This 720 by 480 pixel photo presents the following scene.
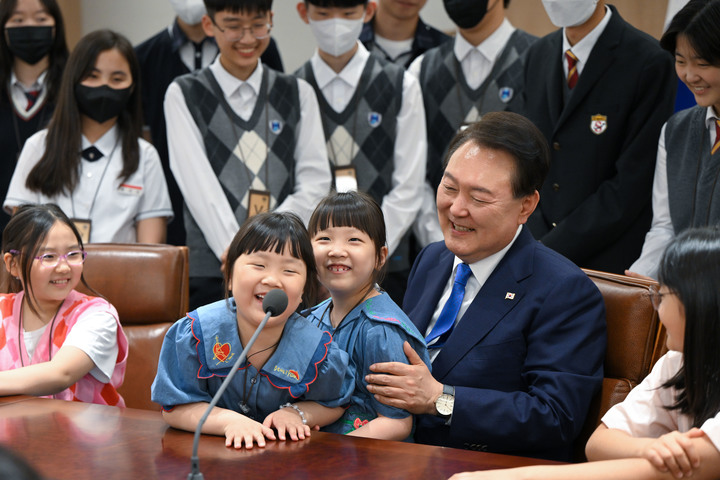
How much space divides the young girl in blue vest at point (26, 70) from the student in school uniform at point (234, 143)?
26.5 inches

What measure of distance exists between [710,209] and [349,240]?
117 centimetres

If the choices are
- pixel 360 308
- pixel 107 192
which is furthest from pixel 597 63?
pixel 107 192

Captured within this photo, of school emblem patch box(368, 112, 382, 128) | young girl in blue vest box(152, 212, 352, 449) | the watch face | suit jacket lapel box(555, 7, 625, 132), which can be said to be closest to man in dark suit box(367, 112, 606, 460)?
the watch face

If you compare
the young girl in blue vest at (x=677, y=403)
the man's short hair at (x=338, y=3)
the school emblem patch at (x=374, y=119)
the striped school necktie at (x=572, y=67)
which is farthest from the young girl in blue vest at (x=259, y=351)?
the man's short hair at (x=338, y=3)

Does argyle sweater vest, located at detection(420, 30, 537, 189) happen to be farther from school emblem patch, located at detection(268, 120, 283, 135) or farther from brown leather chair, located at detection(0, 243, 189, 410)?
brown leather chair, located at detection(0, 243, 189, 410)

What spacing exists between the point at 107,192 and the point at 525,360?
A: 77.0 inches

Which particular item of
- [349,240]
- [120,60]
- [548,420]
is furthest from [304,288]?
[120,60]

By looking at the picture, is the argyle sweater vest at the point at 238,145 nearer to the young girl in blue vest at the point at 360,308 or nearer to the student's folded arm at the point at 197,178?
the student's folded arm at the point at 197,178

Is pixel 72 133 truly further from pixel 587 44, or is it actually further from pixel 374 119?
pixel 587 44

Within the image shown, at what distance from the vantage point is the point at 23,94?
362 centimetres

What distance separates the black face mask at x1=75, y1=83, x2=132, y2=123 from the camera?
329 centimetres

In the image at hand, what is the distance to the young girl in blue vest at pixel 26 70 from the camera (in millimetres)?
3533

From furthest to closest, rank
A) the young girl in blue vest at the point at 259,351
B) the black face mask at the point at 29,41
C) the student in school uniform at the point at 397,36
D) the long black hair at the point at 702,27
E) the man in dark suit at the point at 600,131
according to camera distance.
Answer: the student in school uniform at the point at 397,36
the black face mask at the point at 29,41
the man in dark suit at the point at 600,131
the long black hair at the point at 702,27
the young girl in blue vest at the point at 259,351

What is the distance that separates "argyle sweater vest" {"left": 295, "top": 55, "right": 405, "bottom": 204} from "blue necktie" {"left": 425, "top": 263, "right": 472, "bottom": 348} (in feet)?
4.18
